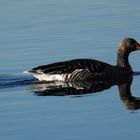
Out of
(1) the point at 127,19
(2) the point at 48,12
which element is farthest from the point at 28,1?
(1) the point at 127,19

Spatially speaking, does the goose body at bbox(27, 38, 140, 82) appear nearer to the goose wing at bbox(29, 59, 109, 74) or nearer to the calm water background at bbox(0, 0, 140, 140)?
the goose wing at bbox(29, 59, 109, 74)

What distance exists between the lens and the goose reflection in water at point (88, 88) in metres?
18.1

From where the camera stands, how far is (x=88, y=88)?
66.5 ft

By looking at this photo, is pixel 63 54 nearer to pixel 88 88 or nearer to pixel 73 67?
pixel 73 67

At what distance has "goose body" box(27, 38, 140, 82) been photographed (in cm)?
2110

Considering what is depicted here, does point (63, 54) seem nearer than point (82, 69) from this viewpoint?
No

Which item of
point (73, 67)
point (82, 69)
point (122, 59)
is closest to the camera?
point (73, 67)

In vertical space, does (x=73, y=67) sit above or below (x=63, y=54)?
below

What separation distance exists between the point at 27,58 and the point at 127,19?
5.51m

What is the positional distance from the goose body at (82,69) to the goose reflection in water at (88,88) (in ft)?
0.87

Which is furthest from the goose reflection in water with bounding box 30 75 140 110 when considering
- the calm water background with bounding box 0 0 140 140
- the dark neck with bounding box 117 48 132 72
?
the dark neck with bounding box 117 48 132 72

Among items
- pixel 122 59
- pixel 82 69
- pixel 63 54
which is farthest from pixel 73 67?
pixel 122 59

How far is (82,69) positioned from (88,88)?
1714mm

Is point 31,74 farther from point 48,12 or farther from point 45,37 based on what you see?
point 48,12
